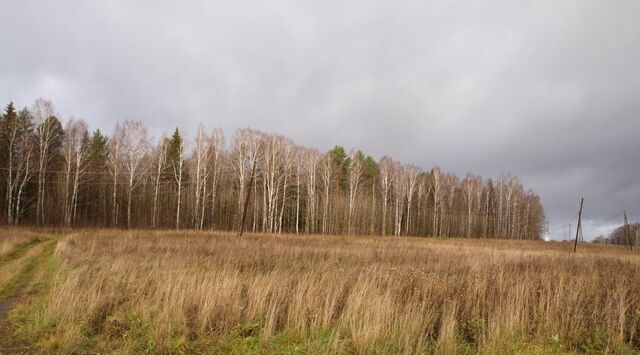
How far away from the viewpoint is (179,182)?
38844 mm

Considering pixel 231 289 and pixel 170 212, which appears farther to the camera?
pixel 170 212

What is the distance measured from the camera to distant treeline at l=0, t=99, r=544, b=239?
121 ft

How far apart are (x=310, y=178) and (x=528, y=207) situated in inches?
2304

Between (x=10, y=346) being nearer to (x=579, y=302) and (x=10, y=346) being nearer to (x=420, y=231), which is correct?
(x=579, y=302)

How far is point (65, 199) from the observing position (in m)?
39.2

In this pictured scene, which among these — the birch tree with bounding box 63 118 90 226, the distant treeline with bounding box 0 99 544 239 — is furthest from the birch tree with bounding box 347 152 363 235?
the birch tree with bounding box 63 118 90 226

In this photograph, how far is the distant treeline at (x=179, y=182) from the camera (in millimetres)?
36906

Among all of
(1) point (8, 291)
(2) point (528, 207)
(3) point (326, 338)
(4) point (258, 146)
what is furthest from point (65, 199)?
(2) point (528, 207)

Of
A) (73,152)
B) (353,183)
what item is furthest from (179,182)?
(353,183)

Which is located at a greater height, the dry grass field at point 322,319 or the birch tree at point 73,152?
the birch tree at point 73,152

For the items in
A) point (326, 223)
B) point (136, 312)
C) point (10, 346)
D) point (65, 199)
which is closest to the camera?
point (10, 346)

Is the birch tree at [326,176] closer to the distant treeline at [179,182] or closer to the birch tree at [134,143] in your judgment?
the distant treeline at [179,182]

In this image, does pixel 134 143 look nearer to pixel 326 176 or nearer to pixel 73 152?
pixel 73 152

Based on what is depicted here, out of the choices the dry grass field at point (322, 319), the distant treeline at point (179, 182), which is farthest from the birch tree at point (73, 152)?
the dry grass field at point (322, 319)
